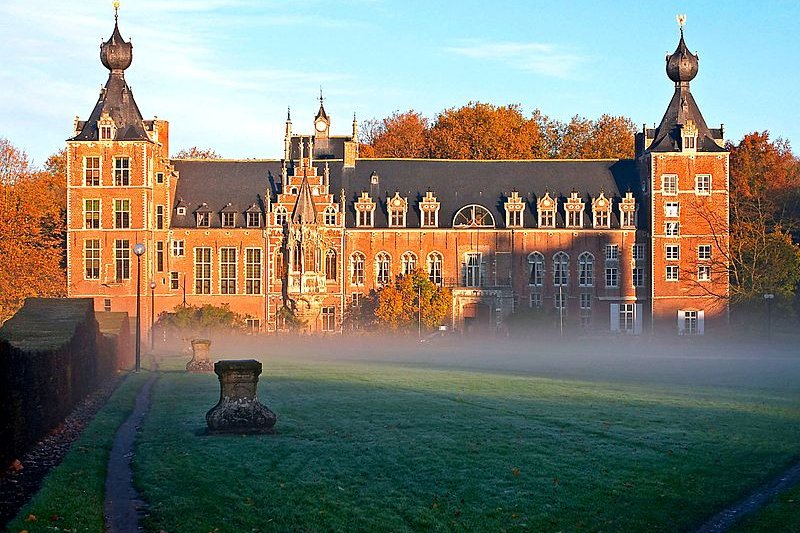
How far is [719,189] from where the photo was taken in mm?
79750

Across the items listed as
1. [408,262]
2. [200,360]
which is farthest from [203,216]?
[200,360]

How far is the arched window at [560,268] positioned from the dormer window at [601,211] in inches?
127

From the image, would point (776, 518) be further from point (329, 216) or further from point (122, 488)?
point (329, 216)

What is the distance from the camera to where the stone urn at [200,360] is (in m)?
41.6

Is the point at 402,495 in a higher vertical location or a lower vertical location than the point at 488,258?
lower

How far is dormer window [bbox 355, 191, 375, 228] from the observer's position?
80.6 meters

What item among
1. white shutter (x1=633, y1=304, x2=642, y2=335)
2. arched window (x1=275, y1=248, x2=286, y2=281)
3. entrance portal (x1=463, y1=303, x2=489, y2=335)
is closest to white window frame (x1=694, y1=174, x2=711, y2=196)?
white shutter (x1=633, y1=304, x2=642, y2=335)

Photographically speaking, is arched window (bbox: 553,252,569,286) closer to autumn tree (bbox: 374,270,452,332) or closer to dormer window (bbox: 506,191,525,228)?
dormer window (bbox: 506,191,525,228)

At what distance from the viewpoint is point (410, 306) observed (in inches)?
3012

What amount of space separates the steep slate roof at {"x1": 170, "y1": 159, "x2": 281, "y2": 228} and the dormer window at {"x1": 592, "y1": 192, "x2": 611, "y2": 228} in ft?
76.4

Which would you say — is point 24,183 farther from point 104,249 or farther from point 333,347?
point 333,347

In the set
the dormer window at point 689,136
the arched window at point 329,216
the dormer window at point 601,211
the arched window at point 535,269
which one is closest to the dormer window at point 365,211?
the arched window at point 329,216

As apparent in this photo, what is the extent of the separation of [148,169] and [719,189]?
40.3 meters

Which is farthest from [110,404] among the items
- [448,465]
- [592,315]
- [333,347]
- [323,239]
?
[592,315]
